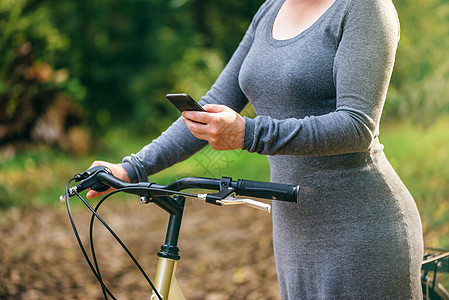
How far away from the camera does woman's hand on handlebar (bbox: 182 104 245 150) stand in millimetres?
1199

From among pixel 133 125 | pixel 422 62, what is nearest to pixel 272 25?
pixel 422 62

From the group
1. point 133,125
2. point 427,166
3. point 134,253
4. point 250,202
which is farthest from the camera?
point 133,125

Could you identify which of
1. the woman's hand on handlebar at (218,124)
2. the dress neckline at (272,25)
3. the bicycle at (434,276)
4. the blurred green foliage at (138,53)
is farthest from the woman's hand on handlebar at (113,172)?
the blurred green foliage at (138,53)

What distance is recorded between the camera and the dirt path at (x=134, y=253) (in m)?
4.09

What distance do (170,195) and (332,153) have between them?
458 mm

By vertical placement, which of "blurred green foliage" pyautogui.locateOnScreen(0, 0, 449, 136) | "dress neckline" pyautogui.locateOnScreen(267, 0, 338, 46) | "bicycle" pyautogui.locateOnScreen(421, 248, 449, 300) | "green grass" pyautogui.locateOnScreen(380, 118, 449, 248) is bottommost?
"bicycle" pyautogui.locateOnScreen(421, 248, 449, 300)

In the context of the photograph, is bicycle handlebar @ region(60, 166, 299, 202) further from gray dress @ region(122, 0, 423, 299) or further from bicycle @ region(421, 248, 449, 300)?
bicycle @ region(421, 248, 449, 300)

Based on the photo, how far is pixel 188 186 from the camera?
132 centimetres

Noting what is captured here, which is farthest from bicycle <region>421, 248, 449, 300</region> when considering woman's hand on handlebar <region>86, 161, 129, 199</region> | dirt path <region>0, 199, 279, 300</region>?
dirt path <region>0, 199, 279, 300</region>

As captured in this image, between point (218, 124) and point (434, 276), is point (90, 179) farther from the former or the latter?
point (434, 276)

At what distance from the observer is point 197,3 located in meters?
10.6

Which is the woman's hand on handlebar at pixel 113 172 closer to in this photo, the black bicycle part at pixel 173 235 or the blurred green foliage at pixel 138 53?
the black bicycle part at pixel 173 235

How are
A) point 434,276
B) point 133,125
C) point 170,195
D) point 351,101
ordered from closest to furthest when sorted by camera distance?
point 351,101, point 170,195, point 434,276, point 133,125

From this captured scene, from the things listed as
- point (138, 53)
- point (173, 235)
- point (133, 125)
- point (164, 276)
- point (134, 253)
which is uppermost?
point (138, 53)
